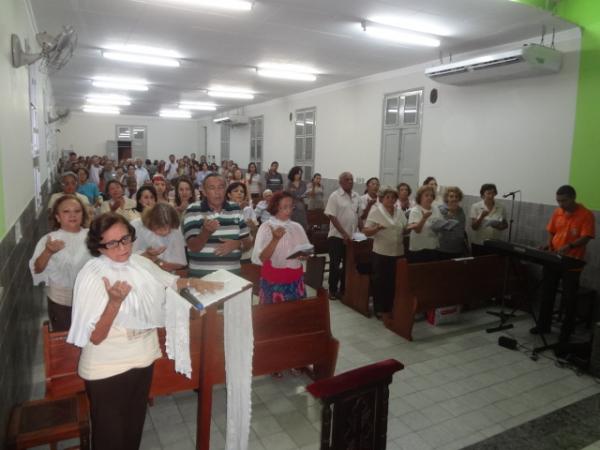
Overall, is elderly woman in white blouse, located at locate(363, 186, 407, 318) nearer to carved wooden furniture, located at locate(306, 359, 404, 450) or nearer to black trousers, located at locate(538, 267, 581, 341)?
black trousers, located at locate(538, 267, 581, 341)

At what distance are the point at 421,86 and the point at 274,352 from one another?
6320mm

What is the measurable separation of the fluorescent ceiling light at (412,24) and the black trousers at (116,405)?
194 inches

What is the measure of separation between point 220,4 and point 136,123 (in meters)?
18.1

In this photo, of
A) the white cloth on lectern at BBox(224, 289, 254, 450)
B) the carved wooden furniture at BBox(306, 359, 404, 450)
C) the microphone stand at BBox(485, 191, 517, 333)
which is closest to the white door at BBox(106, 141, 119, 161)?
the microphone stand at BBox(485, 191, 517, 333)

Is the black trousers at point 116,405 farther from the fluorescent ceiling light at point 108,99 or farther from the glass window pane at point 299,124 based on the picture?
the fluorescent ceiling light at point 108,99

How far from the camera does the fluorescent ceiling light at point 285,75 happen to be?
9.06 m

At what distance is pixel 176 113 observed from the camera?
1997 cm

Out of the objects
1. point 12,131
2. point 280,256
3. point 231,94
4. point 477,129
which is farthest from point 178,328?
point 231,94

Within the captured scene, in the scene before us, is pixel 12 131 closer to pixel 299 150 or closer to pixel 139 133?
pixel 299 150

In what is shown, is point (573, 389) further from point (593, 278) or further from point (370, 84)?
point (370, 84)

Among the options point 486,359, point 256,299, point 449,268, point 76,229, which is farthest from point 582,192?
point 76,229

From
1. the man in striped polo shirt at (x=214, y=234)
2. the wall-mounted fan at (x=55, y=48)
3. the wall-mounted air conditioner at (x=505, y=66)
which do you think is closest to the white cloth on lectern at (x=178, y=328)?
the man in striped polo shirt at (x=214, y=234)

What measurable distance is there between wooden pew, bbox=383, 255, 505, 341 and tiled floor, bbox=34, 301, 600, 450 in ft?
0.85

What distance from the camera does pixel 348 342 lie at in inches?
188
